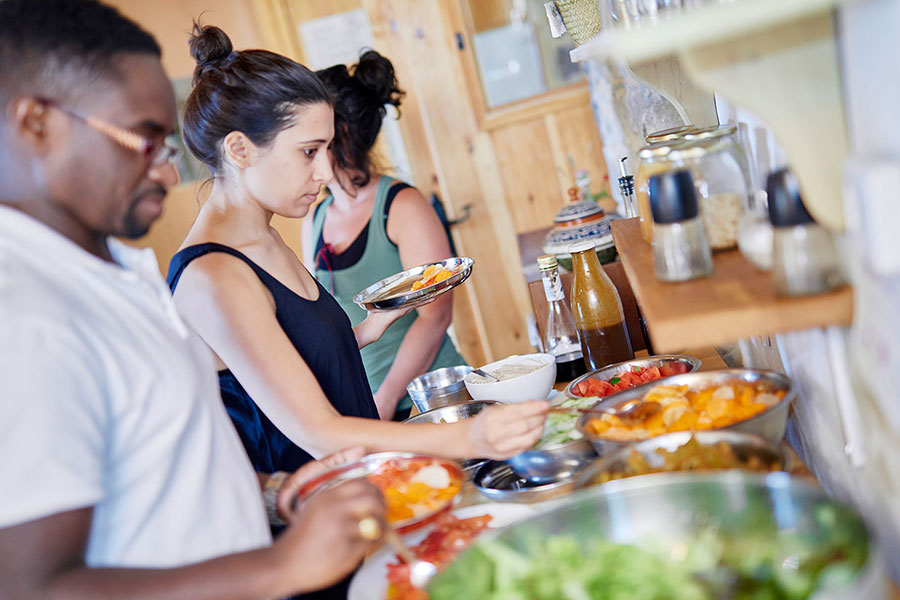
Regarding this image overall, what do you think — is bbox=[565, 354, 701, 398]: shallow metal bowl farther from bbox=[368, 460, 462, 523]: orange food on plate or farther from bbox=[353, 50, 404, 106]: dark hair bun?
bbox=[353, 50, 404, 106]: dark hair bun

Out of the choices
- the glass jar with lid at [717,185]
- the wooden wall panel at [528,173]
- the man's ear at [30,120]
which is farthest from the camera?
the wooden wall panel at [528,173]

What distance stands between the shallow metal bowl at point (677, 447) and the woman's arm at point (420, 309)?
1.49 m

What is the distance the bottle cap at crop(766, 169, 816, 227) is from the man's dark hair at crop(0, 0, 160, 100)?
762 millimetres

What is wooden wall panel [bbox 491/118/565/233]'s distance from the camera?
3766 mm

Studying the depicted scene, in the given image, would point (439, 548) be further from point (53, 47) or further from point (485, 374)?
point (53, 47)

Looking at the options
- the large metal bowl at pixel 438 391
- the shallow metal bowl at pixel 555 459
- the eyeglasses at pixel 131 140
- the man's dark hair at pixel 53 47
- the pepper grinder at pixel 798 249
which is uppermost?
the man's dark hair at pixel 53 47

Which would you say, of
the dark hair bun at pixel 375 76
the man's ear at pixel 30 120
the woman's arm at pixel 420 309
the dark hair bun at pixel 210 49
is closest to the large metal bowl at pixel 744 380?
the man's ear at pixel 30 120

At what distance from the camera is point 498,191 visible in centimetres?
382

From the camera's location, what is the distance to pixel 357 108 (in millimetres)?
2623

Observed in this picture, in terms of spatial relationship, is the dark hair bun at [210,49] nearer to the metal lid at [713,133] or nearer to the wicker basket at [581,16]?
the wicker basket at [581,16]

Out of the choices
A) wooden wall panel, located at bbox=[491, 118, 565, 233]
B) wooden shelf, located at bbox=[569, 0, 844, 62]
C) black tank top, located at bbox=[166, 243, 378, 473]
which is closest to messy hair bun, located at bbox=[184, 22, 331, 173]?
black tank top, located at bbox=[166, 243, 378, 473]

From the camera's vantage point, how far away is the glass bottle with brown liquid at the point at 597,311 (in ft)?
6.10

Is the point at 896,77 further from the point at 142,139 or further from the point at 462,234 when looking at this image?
the point at 462,234

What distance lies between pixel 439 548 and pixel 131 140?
0.66 metres
